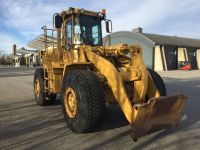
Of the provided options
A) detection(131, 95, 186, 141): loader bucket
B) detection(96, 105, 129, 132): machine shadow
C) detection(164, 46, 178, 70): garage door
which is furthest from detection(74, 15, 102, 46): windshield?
detection(164, 46, 178, 70): garage door

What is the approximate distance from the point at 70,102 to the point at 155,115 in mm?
1979

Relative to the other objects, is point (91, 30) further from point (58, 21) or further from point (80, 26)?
point (58, 21)

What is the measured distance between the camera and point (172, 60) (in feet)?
127

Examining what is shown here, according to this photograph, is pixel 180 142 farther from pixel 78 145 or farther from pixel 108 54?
pixel 108 54

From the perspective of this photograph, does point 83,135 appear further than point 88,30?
No

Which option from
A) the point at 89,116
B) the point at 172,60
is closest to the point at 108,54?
the point at 89,116

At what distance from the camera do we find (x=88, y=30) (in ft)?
25.5

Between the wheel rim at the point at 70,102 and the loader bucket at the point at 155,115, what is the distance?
5.06 feet

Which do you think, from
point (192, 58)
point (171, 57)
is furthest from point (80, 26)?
point (192, 58)

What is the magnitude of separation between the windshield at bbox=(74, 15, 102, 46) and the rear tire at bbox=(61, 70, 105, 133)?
1.58m

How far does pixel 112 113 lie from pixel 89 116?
2249 millimetres

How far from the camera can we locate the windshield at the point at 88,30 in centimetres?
754

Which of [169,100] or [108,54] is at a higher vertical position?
[108,54]

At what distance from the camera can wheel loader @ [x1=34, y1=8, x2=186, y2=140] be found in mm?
5559
